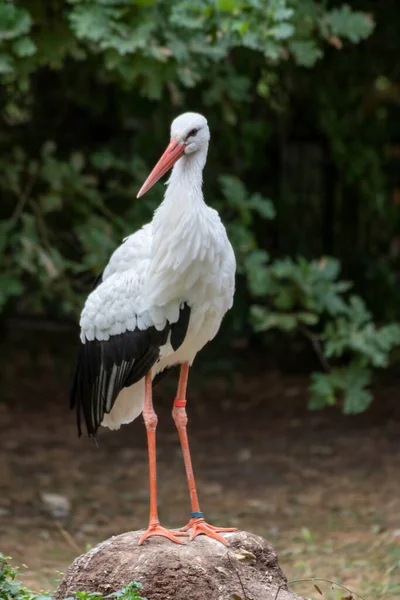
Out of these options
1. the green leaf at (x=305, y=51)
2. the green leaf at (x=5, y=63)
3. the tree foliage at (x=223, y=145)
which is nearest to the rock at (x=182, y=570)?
the tree foliage at (x=223, y=145)

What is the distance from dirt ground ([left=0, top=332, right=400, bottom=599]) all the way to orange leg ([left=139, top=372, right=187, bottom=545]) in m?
1.23

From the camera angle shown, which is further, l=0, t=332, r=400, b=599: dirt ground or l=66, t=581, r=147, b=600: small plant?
l=0, t=332, r=400, b=599: dirt ground

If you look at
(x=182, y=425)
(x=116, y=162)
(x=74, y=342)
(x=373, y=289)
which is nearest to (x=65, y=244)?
(x=116, y=162)

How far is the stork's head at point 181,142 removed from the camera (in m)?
4.14

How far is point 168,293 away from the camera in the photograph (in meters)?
4.17

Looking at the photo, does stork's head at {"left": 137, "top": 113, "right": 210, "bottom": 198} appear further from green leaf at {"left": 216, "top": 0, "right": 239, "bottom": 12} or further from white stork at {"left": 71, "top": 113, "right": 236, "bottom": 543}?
green leaf at {"left": 216, "top": 0, "right": 239, "bottom": 12}

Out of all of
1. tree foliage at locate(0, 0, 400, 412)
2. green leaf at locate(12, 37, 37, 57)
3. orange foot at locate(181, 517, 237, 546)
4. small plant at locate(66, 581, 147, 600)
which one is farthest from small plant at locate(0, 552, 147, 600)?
green leaf at locate(12, 37, 37, 57)

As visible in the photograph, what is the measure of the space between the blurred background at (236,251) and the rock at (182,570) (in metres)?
1.29

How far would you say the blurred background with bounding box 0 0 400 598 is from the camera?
233 inches

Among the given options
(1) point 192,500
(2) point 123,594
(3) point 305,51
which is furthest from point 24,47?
(2) point 123,594

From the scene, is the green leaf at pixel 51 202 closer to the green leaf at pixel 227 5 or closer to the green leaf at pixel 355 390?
the green leaf at pixel 227 5

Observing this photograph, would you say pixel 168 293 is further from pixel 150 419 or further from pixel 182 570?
pixel 182 570

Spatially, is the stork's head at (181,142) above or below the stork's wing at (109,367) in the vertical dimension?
above

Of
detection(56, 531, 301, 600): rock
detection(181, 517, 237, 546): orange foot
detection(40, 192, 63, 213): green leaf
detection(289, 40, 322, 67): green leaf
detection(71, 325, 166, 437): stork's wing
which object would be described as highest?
detection(289, 40, 322, 67): green leaf
